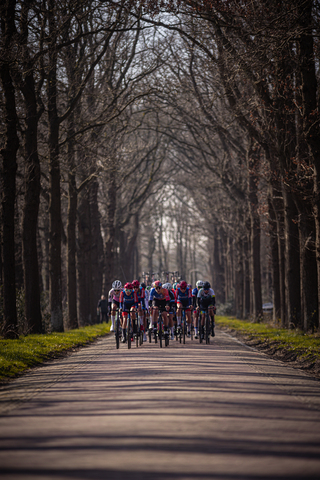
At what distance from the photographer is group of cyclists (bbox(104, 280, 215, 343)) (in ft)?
61.9

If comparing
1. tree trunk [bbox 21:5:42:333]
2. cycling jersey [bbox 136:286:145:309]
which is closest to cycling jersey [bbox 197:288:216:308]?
cycling jersey [bbox 136:286:145:309]

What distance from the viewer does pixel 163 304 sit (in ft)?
62.7

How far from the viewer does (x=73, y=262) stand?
27.7 m

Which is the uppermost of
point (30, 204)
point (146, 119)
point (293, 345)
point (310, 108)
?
point (146, 119)

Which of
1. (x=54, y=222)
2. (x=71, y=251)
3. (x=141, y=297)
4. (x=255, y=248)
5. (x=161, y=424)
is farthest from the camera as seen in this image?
(x=255, y=248)

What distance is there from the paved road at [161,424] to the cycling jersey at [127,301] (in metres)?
6.45

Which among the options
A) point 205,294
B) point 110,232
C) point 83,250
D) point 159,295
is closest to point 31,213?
point 159,295

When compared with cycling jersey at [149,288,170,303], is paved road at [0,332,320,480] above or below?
below

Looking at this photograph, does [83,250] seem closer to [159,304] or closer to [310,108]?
[159,304]

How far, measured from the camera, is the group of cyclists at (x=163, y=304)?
18.9 metres

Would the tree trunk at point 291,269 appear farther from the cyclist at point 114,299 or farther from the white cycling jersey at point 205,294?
the cyclist at point 114,299

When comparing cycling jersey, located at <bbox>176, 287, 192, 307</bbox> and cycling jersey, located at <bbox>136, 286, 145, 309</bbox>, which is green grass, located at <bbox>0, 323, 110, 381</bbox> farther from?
cycling jersey, located at <bbox>176, 287, 192, 307</bbox>

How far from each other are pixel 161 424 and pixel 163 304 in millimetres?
12266

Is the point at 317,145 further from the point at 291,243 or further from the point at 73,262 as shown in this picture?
the point at 73,262
